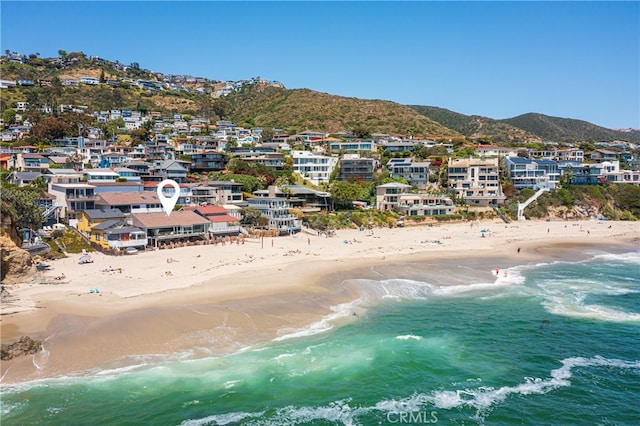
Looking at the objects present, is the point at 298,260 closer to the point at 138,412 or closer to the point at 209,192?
the point at 209,192

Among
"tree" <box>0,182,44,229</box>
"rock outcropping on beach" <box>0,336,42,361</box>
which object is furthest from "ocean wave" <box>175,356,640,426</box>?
"tree" <box>0,182,44,229</box>

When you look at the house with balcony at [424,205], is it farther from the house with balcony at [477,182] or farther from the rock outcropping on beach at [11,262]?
the rock outcropping on beach at [11,262]

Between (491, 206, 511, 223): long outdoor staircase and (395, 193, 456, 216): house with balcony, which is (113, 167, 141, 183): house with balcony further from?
(491, 206, 511, 223): long outdoor staircase

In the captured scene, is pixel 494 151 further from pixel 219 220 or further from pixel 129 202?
pixel 129 202

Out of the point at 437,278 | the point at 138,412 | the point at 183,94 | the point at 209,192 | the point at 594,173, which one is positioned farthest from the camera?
the point at 183,94

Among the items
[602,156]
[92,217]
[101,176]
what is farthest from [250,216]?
[602,156]

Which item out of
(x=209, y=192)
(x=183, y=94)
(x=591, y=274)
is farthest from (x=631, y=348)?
(x=183, y=94)
